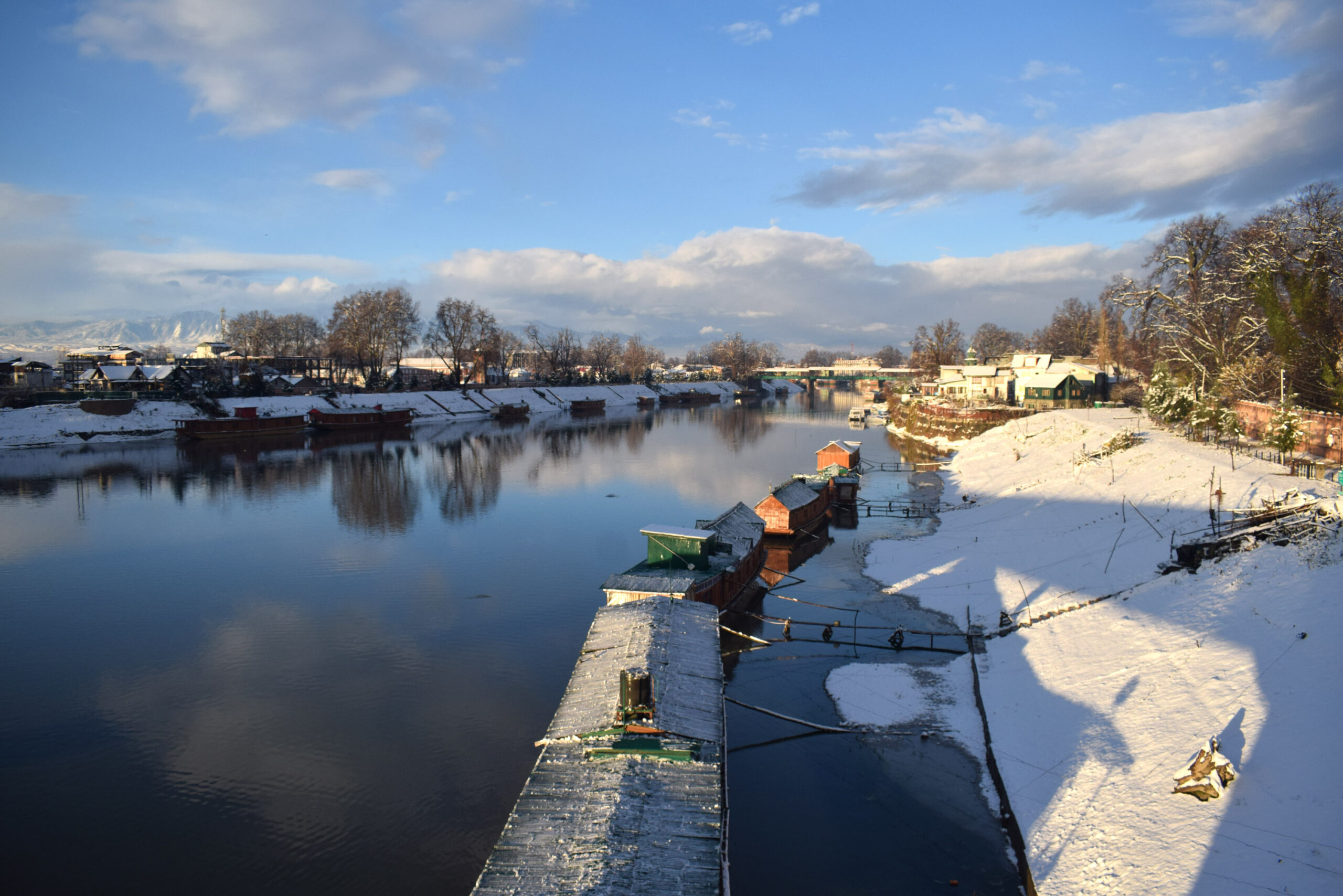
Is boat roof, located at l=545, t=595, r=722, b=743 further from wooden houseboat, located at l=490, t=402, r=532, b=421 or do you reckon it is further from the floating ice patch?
wooden houseboat, located at l=490, t=402, r=532, b=421

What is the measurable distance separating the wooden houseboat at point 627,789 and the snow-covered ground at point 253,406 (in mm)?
71152

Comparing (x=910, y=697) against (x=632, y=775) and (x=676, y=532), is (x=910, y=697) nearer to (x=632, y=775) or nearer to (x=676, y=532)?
(x=676, y=532)

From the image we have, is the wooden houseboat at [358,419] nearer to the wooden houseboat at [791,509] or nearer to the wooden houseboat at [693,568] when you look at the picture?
the wooden houseboat at [791,509]

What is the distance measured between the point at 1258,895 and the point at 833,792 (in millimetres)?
6722

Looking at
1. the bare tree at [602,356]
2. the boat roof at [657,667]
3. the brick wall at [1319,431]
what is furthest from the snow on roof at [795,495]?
the bare tree at [602,356]

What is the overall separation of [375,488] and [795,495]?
89.3 ft

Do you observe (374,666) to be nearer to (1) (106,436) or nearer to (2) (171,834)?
(2) (171,834)

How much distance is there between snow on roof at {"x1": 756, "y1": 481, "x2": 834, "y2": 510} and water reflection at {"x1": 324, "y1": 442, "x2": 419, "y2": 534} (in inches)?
727

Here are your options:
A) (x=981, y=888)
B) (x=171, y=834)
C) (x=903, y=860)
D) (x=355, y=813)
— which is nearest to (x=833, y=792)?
(x=903, y=860)

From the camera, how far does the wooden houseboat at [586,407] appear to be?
374ft

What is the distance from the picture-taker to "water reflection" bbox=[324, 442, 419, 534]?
126 ft

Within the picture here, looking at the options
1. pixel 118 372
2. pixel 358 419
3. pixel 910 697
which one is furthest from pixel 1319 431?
→ pixel 118 372

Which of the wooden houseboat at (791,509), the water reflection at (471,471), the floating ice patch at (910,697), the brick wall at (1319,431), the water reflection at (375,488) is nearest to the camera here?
the floating ice patch at (910,697)

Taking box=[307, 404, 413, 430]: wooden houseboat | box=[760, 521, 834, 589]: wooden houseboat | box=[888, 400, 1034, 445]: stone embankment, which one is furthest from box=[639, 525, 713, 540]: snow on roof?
box=[307, 404, 413, 430]: wooden houseboat
